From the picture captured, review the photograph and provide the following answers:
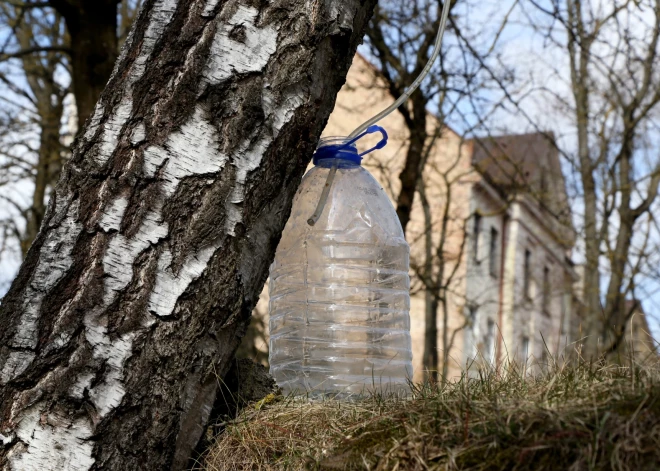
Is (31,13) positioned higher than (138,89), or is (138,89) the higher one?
(31,13)

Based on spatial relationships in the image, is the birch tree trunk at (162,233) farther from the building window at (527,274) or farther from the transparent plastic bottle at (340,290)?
the building window at (527,274)

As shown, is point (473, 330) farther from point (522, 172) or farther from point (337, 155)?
point (337, 155)

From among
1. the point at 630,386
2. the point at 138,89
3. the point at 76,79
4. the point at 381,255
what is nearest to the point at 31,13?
the point at 76,79

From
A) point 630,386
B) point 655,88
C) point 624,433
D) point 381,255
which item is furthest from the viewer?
point 655,88

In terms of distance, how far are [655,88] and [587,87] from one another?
135 centimetres

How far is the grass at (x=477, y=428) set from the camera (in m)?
1.31

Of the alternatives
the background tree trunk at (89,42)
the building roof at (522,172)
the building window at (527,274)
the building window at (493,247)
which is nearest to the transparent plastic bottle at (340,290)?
the background tree trunk at (89,42)

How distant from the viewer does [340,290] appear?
3104 mm

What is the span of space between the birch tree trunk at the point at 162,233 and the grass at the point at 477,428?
0.73ft

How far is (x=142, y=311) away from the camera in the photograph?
5.55ft

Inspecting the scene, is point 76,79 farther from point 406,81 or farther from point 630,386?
point 630,386

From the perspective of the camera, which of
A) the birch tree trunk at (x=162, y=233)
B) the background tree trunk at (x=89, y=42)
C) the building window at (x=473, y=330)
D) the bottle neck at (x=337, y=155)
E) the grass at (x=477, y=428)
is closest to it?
the grass at (x=477, y=428)

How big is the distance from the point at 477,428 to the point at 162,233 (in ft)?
2.78

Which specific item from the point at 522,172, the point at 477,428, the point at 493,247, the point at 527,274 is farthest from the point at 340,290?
the point at 527,274
